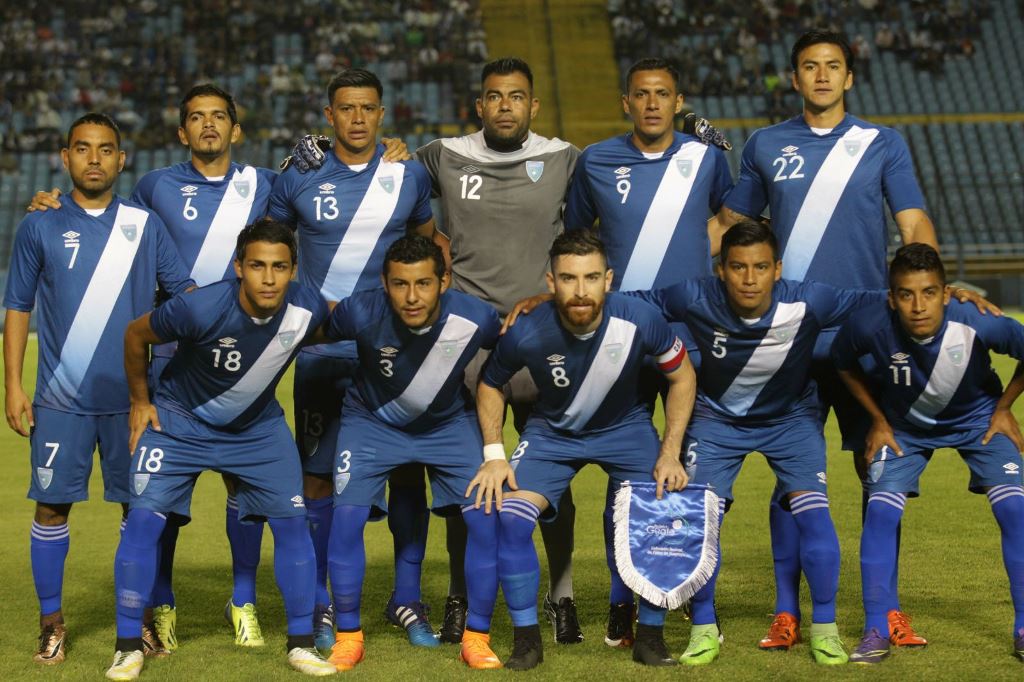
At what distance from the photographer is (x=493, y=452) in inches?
205

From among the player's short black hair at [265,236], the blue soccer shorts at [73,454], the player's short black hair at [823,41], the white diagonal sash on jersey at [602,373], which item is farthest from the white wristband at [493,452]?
the player's short black hair at [823,41]

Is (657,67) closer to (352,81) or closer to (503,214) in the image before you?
(503,214)

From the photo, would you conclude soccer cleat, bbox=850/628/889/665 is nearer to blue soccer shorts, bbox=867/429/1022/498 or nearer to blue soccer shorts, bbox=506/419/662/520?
blue soccer shorts, bbox=867/429/1022/498

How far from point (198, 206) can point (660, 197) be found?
74.3 inches

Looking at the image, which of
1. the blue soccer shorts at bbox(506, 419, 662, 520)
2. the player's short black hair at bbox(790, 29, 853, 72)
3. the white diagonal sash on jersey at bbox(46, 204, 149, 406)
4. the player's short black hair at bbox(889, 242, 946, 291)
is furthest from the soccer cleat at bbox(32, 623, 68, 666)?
the player's short black hair at bbox(790, 29, 853, 72)

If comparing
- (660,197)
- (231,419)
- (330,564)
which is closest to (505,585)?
(330,564)

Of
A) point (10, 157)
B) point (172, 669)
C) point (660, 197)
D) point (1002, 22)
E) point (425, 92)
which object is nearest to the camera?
point (172, 669)

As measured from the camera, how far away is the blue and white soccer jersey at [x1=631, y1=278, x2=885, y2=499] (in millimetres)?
5180

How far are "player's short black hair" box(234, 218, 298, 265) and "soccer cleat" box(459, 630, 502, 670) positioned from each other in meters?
1.53

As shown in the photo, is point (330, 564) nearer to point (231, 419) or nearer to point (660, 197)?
point (231, 419)

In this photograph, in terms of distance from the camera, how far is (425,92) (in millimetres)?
26812

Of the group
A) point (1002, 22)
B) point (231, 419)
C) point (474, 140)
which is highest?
point (1002, 22)

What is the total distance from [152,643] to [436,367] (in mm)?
1521

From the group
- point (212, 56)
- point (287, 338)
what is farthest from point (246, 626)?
point (212, 56)
